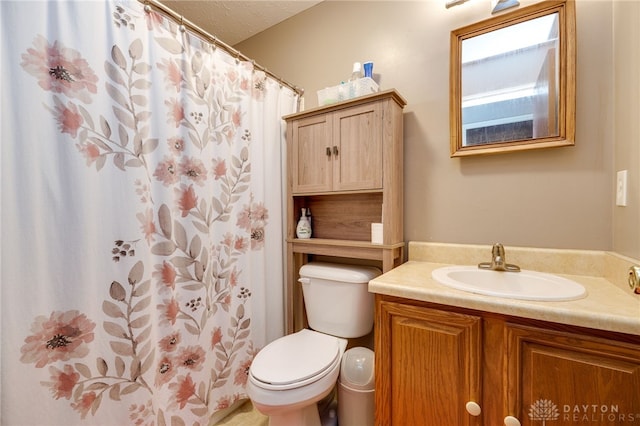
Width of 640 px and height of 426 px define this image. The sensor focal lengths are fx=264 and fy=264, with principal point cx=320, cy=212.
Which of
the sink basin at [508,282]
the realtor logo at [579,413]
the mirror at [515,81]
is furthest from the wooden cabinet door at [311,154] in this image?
the realtor logo at [579,413]

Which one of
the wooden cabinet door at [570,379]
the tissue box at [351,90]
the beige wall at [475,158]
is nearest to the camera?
the wooden cabinet door at [570,379]

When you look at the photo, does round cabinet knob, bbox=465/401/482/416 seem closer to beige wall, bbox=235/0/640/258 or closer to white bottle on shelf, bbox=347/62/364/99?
beige wall, bbox=235/0/640/258

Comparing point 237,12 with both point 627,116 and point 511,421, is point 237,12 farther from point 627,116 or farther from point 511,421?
point 511,421

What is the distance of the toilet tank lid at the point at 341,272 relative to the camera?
1.36 meters

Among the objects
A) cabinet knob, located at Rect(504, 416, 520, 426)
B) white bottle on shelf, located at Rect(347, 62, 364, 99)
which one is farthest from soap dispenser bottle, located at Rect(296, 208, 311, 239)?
cabinet knob, located at Rect(504, 416, 520, 426)

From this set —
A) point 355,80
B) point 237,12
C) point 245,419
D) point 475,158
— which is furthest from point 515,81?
point 245,419

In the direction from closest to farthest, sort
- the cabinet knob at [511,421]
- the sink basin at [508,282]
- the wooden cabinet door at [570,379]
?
the wooden cabinet door at [570,379], the cabinet knob at [511,421], the sink basin at [508,282]

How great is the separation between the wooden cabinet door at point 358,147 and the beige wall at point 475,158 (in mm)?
221

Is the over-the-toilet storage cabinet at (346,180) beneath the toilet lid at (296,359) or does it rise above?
above

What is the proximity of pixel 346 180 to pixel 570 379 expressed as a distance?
110cm

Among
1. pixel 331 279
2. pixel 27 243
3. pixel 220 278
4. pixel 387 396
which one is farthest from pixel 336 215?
pixel 27 243

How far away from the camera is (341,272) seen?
4.62 ft

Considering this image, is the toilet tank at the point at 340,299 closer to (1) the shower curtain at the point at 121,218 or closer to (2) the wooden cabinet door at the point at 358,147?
(1) the shower curtain at the point at 121,218

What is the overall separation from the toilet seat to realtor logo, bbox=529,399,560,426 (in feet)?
2.32
